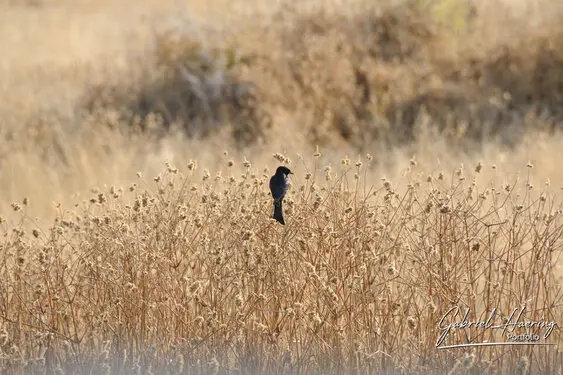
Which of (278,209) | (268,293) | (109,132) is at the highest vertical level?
(109,132)

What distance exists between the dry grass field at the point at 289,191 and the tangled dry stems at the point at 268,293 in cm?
2

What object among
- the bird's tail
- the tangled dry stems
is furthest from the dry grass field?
the bird's tail

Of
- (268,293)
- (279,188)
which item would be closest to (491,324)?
(268,293)

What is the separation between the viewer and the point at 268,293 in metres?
5.28

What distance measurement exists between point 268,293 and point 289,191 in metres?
0.66

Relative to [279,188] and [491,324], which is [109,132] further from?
[491,324]

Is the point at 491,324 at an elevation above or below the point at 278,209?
below

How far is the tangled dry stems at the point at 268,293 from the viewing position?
5.04 meters

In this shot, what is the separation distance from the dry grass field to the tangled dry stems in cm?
2

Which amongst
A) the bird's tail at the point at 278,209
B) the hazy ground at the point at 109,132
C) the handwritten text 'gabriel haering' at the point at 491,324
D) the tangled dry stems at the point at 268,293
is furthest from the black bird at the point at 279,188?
the hazy ground at the point at 109,132

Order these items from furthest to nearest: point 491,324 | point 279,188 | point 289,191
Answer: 1. point 289,191
2. point 491,324
3. point 279,188

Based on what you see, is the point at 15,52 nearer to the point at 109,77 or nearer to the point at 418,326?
the point at 109,77

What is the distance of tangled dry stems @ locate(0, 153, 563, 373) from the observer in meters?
5.04

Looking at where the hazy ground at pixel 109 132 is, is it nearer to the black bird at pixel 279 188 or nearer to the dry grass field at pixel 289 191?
the dry grass field at pixel 289 191
